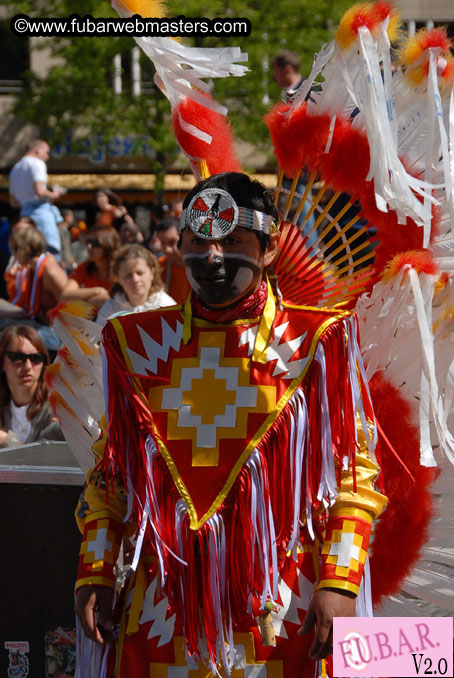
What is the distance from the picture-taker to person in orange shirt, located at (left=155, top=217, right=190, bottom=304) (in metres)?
6.52

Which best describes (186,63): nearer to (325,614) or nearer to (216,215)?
(216,215)

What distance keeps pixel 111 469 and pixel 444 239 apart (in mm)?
1104

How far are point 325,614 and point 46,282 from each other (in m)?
4.63

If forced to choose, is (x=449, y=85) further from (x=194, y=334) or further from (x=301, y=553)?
(x=301, y=553)

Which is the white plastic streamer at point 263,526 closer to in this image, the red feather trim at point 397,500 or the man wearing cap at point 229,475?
the man wearing cap at point 229,475

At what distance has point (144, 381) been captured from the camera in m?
2.47

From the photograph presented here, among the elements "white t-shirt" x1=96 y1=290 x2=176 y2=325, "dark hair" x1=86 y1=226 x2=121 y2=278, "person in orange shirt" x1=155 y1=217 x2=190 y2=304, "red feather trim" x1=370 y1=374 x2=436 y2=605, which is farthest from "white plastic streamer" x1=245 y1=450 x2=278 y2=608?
"dark hair" x1=86 y1=226 x2=121 y2=278

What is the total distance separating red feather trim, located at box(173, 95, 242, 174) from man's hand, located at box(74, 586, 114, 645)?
1189mm

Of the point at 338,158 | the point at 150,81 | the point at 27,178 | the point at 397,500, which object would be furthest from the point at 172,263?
the point at 150,81

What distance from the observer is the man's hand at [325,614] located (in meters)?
2.17

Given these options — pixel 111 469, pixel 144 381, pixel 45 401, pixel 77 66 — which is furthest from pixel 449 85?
pixel 77 66

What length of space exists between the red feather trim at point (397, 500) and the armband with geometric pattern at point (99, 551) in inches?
30.2

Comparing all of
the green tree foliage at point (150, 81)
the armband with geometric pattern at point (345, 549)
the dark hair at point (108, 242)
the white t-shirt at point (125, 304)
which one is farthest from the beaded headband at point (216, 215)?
the green tree foliage at point (150, 81)

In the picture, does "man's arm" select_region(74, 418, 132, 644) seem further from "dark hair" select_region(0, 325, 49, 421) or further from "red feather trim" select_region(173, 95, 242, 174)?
"dark hair" select_region(0, 325, 49, 421)
